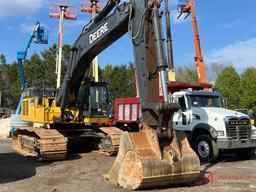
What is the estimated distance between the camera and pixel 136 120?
19.7 meters

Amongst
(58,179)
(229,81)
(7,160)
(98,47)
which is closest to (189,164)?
(58,179)

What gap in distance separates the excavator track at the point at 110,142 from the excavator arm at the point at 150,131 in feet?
14.0

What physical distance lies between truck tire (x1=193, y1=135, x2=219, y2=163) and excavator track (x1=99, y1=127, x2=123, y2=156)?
2.73 m

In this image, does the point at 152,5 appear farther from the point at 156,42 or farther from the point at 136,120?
the point at 136,120

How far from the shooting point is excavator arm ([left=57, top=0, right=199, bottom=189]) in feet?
26.0

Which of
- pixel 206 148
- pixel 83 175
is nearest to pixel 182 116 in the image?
pixel 206 148

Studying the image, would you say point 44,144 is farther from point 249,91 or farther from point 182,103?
point 249,91

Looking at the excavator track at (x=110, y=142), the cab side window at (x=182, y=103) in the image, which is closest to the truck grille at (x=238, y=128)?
the cab side window at (x=182, y=103)

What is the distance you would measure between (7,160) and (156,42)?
7.19 m

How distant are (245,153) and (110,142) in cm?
481

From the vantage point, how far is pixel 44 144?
39.7 ft

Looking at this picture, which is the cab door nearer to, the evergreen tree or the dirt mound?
the dirt mound

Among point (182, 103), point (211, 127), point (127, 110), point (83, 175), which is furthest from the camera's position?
point (127, 110)

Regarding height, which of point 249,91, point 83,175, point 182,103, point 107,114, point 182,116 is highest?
point 249,91
